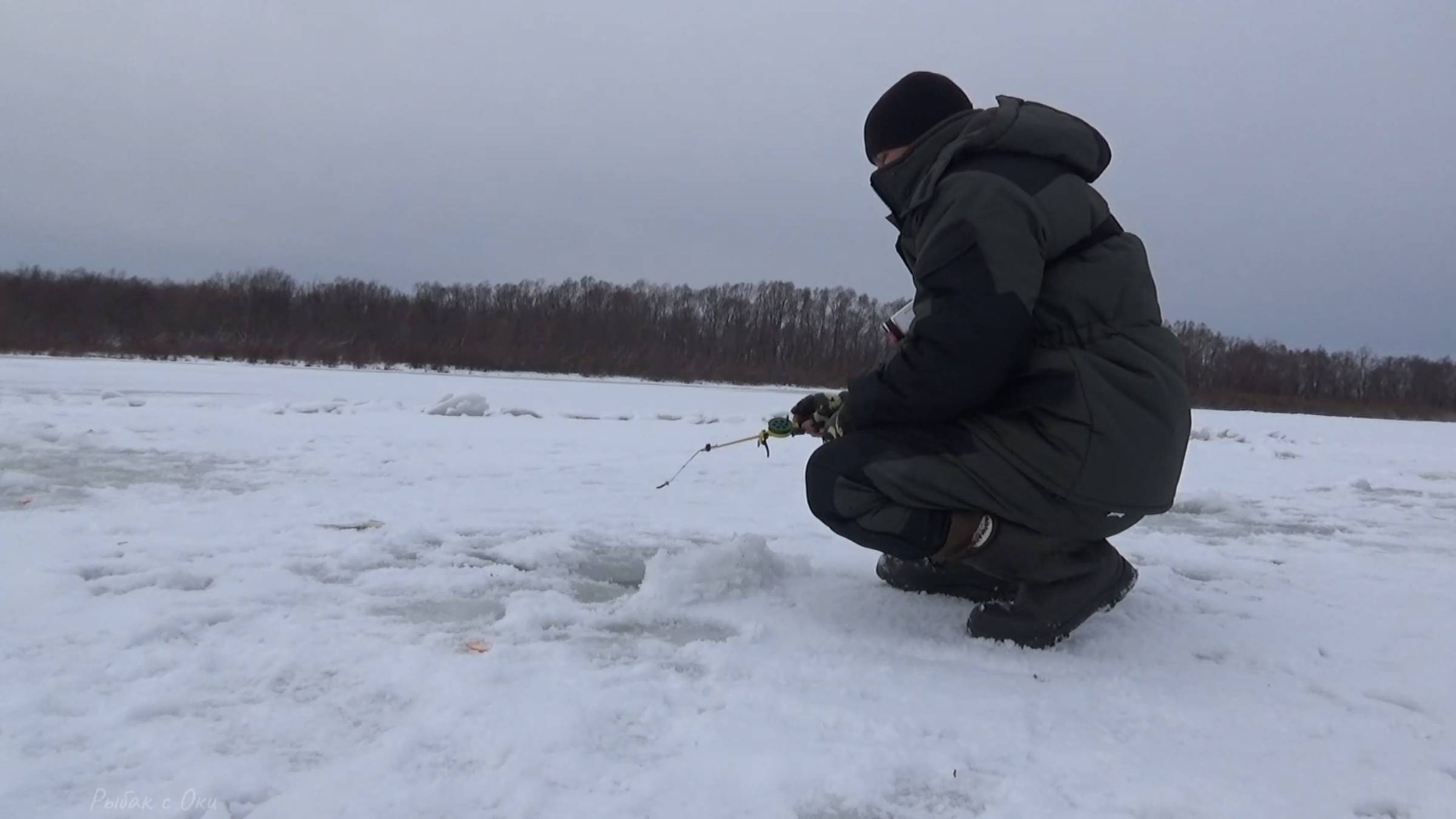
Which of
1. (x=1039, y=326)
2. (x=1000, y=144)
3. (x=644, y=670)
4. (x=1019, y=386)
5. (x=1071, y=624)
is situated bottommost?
(x=644, y=670)

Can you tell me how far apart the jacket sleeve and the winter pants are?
120mm

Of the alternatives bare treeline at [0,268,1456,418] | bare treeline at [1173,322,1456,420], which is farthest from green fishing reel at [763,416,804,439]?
bare treeline at [1173,322,1456,420]

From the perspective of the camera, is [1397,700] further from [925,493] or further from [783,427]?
[783,427]

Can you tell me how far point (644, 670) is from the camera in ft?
6.15

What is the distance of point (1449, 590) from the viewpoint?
2.87 meters

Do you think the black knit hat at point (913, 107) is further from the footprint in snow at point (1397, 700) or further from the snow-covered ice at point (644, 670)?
the footprint in snow at point (1397, 700)

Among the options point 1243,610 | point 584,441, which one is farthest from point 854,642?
point 584,441

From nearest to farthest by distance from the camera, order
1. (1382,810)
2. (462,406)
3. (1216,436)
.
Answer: (1382,810), (462,406), (1216,436)

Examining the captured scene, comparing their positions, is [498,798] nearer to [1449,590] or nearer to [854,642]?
[854,642]

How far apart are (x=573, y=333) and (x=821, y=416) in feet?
184

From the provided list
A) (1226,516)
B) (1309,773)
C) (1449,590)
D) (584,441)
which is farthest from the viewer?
(584,441)

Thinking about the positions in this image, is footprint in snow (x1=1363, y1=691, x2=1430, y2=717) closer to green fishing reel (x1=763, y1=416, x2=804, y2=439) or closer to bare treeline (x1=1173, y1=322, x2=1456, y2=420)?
green fishing reel (x1=763, y1=416, x2=804, y2=439)

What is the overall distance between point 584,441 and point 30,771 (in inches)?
215

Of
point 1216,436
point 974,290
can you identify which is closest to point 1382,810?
→ point 974,290
